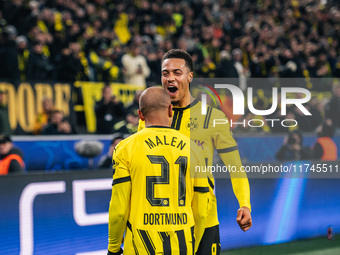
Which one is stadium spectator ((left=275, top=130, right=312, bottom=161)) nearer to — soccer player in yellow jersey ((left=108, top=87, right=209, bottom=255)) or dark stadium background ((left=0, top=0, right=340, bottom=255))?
dark stadium background ((left=0, top=0, right=340, bottom=255))

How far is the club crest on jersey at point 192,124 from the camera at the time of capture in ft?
12.5

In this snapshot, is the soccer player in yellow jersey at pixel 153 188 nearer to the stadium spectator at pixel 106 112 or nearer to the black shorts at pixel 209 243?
the black shorts at pixel 209 243

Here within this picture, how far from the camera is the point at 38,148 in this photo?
9039mm

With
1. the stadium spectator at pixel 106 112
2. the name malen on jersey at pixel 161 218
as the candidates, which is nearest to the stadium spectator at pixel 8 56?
the stadium spectator at pixel 106 112

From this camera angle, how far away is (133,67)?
37.1 feet

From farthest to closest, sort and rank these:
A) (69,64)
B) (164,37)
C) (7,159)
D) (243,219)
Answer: (164,37) → (69,64) → (7,159) → (243,219)

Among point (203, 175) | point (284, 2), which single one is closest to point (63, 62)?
point (203, 175)

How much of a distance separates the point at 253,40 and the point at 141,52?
5776 mm

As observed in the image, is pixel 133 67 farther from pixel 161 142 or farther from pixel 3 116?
pixel 161 142

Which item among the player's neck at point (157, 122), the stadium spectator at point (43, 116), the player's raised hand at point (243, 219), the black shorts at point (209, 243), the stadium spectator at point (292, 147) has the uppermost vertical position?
the player's neck at point (157, 122)

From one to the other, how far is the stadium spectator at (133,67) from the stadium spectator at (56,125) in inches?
91.3

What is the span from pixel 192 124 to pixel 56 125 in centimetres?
600

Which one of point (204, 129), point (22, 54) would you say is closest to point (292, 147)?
point (22, 54)

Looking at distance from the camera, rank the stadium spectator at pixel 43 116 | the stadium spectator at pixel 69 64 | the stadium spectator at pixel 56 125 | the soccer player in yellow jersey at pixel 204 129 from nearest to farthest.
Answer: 1. the soccer player in yellow jersey at pixel 204 129
2. the stadium spectator at pixel 56 125
3. the stadium spectator at pixel 43 116
4. the stadium spectator at pixel 69 64
